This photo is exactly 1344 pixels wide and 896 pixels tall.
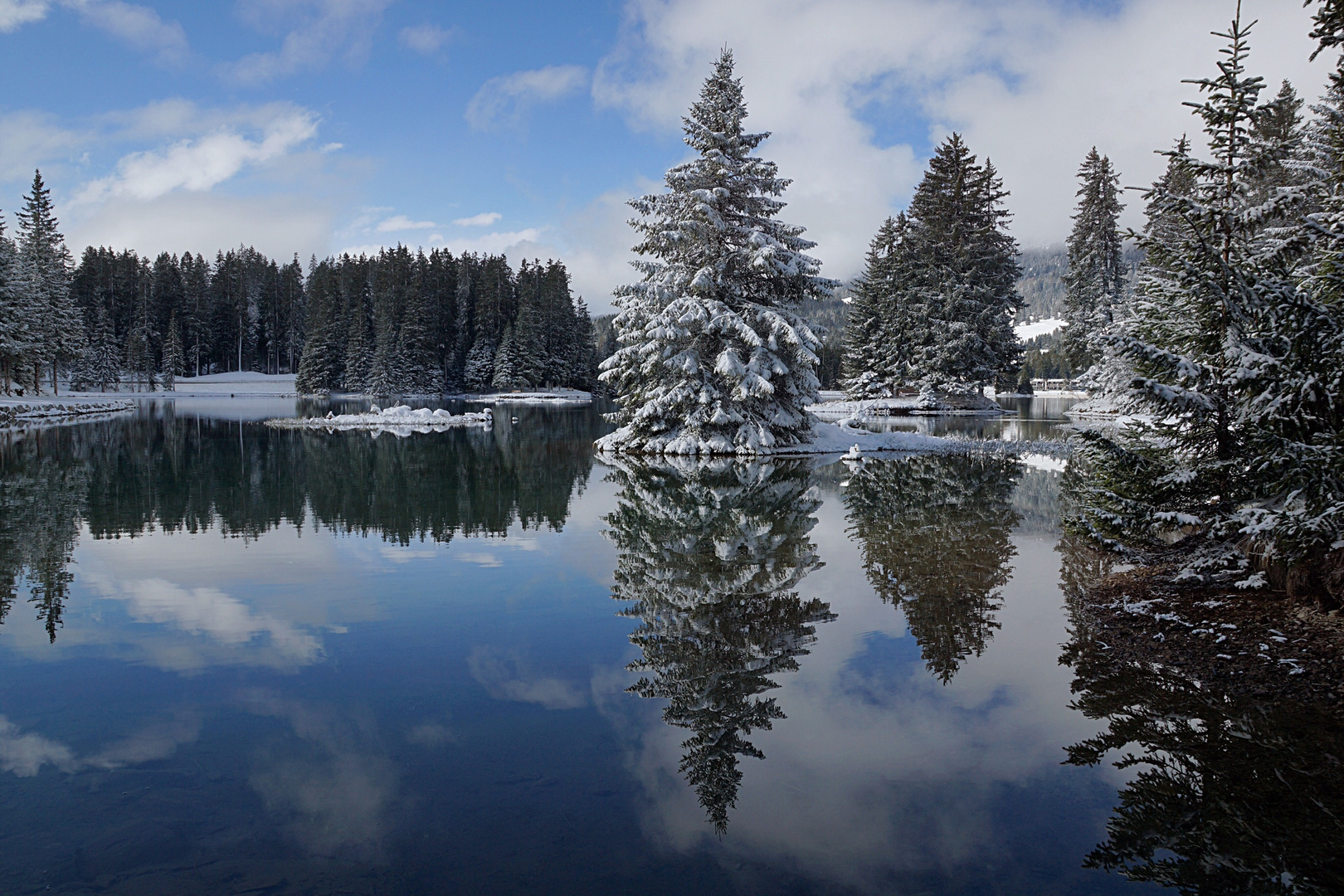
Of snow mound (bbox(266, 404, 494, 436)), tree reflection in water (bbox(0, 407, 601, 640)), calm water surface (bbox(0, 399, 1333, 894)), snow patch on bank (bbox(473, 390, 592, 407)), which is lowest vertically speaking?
calm water surface (bbox(0, 399, 1333, 894))

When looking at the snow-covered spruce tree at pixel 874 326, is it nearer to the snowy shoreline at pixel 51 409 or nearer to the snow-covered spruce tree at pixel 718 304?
the snow-covered spruce tree at pixel 718 304

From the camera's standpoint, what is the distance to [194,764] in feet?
18.2

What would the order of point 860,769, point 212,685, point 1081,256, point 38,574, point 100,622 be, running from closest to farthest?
point 860,769
point 212,685
point 100,622
point 38,574
point 1081,256

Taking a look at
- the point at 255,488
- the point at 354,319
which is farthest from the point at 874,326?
the point at 354,319

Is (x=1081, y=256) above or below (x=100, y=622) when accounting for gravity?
above

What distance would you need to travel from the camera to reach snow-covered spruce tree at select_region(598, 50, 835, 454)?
83.1 ft

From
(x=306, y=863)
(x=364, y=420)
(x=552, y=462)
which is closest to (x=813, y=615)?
(x=306, y=863)

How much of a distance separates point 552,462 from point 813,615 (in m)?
17.6

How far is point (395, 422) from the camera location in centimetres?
4322

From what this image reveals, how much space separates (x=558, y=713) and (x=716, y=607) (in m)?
3.09

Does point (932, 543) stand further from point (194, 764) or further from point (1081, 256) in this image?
point (1081, 256)

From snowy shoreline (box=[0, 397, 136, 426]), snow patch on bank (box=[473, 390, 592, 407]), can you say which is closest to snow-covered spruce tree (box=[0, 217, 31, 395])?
snowy shoreline (box=[0, 397, 136, 426])

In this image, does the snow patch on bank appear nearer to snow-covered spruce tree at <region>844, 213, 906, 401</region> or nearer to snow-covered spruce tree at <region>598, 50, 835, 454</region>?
snow-covered spruce tree at <region>844, 213, 906, 401</region>

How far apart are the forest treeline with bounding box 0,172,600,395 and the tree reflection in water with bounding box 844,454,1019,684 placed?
2717 inches
